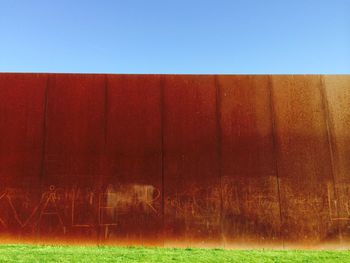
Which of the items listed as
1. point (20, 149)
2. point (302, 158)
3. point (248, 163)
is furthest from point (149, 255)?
point (302, 158)

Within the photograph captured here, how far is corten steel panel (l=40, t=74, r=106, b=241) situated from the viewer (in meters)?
8.52

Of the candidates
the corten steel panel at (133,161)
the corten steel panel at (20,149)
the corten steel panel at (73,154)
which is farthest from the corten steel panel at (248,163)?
the corten steel panel at (20,149)

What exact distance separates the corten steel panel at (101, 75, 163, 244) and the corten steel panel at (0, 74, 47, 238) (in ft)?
5.77

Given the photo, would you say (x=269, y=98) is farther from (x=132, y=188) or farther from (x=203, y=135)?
(x=132, y=188)

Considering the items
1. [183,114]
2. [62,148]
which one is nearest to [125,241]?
[62,148]

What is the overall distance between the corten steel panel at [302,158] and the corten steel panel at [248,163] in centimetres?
25

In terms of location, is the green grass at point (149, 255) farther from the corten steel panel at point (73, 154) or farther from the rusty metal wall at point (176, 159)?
the corten steel panel at point (73, 154)

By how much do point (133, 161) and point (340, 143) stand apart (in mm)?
5327

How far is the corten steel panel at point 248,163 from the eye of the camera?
337 inches

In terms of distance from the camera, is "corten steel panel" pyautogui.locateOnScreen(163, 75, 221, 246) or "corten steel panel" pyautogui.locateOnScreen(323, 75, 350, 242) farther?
"corten steel panel" pyautogui.locateOnScreen(323, 75, 350, 242)

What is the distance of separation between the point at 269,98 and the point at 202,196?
3.12 m

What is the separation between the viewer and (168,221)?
855 centimetres

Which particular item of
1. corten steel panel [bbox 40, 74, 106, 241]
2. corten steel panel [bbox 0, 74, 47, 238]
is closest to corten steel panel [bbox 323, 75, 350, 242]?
corten steel panel [bbox 40, 74, 106, 241]

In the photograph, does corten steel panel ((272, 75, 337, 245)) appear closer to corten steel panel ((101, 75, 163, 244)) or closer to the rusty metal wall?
the rusty metal wall
